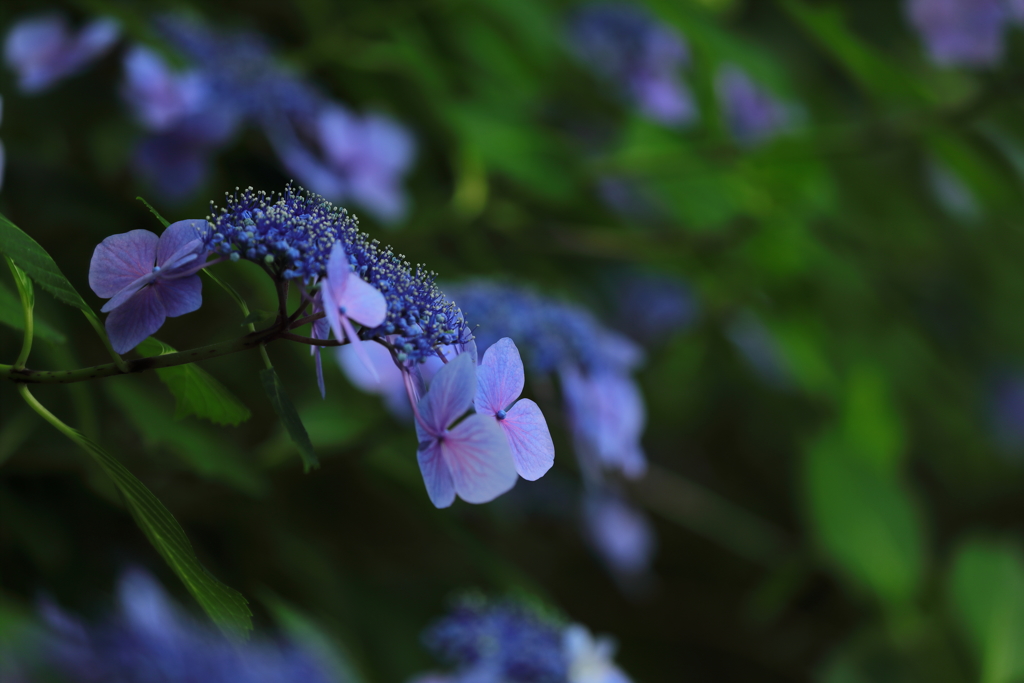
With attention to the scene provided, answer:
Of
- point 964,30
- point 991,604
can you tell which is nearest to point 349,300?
point 991,604

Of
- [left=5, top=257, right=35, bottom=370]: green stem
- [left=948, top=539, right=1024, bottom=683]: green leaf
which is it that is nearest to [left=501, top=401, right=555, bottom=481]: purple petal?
[left=5, top=257, right=35, bottom=370]: green stem

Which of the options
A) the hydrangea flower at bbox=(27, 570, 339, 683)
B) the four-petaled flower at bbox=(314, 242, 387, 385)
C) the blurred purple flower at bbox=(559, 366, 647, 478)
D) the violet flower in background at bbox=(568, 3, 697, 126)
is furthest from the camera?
the violet flower in background at bbox=(568, 3, 697, 126)

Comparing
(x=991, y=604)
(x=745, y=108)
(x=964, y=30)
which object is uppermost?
(x=745, y=108)

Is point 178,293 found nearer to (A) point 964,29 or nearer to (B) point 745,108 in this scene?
(A) point 964,29

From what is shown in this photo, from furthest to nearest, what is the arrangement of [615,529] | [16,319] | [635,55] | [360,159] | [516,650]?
[635,55], [615,529], [360,159], [516,650], [16,319]

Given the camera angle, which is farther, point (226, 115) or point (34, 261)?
point (226, 115)

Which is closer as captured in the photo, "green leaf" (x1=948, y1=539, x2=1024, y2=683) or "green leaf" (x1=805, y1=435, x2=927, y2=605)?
"green leaf" (x1=948, y1=539, x2=1024, y2=683)

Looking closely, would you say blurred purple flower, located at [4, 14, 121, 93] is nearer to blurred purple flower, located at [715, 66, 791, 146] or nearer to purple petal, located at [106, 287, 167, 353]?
purple petal, located at [106, 287, 167, 353]

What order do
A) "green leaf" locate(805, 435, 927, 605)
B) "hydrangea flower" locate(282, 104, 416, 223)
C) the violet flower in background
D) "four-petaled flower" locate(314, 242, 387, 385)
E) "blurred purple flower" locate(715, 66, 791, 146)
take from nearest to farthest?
"four-petaled flower" locate(314, 242, 387, 385), "hydrangea flower" locate(282, 104, 416, 223), "green leaf" locate(805, 435, 927, 605), the violet flower in background, "blurred purple flower" locate(715, 66, 791, 146)
